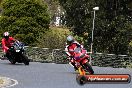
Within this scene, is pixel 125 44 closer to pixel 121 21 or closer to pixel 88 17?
pixel 121 21

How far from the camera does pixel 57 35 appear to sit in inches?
1487

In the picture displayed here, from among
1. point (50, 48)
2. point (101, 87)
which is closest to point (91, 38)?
point (50, 48)

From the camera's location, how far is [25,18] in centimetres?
4075

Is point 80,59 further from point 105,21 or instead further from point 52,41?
point 105,21

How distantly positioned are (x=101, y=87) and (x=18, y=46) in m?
11.2

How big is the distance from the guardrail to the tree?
643 centimetres

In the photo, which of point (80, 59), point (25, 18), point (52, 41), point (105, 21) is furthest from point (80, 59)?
point (25, 18)

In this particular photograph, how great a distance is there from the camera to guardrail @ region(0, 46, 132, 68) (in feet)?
104

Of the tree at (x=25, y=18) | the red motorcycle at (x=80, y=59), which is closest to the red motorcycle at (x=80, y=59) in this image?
the red motorcycle at (x=80, y=59)

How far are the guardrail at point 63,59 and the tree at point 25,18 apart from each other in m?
6.43

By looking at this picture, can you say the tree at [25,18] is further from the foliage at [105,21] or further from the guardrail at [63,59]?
the guardrail at [63,59]

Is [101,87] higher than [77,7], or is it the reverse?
[77,7]

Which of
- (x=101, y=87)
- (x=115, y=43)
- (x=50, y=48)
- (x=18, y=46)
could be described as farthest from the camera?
(x=115, y=43)

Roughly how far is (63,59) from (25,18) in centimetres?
927
